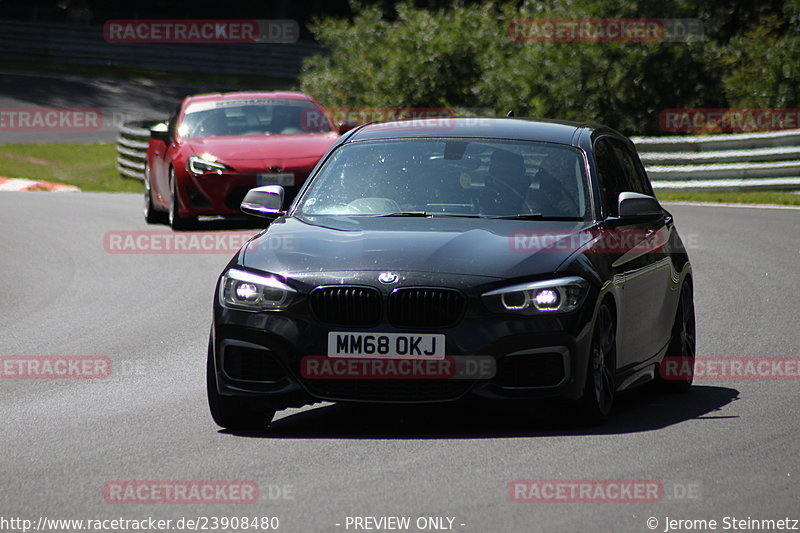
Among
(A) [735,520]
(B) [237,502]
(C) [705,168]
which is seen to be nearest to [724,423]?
(A) [735,520]

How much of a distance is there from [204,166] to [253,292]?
11.1 meters

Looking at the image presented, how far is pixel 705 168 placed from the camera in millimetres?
23688

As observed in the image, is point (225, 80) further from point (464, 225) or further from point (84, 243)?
point (464, 225)

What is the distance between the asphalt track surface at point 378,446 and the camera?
5809 millimetres

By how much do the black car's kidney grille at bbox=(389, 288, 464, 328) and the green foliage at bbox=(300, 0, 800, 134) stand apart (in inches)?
829

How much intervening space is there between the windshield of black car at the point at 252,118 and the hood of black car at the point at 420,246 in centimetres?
1157

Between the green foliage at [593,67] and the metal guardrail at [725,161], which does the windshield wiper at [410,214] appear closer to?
the metal guardrail at [725,161]

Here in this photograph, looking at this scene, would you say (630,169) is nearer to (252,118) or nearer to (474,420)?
(474,420)

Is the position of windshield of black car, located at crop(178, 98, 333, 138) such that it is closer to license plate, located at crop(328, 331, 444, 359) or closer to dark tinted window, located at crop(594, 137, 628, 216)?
dark tinted window, located at crop(594, 137, 628, 216)

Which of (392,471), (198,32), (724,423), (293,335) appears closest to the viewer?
(392,471)

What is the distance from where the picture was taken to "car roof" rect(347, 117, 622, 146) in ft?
28.4

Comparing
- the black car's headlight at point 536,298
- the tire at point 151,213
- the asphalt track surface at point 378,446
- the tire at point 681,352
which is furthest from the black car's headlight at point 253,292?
the tire at point 151,213

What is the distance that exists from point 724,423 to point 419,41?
82.6 feet

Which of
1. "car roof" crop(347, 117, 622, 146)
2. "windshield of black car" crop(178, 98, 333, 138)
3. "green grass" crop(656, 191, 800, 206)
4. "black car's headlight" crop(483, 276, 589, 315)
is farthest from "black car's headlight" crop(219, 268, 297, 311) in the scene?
"green grass" crop(656, 191, 800, 206)
